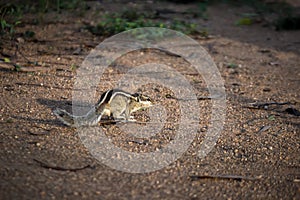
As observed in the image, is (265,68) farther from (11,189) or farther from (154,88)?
(11,189)

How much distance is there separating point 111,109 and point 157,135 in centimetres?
57

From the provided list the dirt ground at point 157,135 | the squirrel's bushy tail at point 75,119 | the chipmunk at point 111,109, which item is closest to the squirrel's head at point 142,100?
the chipmunk at point 111,109

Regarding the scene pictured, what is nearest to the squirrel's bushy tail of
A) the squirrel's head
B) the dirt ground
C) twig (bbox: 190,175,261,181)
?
the dirt ground

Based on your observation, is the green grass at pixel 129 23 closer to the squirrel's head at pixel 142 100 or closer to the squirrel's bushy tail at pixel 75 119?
the squirrel's head at pixel 142 100

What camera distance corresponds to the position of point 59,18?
8.80m

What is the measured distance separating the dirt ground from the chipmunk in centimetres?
14

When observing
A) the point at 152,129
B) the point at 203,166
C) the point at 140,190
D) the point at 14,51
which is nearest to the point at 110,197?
the point at 140,190

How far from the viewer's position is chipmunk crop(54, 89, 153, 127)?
443 cm

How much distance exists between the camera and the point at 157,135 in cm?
470

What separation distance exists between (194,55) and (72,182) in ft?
14.5

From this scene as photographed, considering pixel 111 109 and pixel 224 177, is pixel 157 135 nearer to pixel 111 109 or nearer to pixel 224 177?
pixel 111 109

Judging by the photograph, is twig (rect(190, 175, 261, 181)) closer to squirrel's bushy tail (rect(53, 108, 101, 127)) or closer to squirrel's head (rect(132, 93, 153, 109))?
squirrel's bushy tail (rect(53, 108, 101, 127))

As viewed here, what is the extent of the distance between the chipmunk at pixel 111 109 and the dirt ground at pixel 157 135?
0.14 m

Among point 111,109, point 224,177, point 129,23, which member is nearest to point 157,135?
point 111,109
